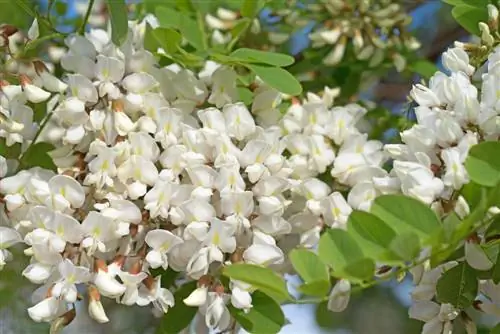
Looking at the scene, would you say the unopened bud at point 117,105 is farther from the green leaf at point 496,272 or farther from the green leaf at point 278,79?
the green leaf at point 496,272

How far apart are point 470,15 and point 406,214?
0.30 metres

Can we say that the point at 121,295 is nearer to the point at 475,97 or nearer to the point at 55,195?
the point at 55,195

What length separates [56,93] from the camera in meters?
0.87

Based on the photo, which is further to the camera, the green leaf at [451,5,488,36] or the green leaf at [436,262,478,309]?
the green leaf at [451,5,488,36]

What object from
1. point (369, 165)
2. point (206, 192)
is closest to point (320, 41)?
point (369, 165)

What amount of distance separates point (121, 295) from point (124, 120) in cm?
15

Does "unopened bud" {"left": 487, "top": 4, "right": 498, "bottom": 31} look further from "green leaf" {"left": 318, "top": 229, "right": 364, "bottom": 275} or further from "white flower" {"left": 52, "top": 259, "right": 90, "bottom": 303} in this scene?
"white flower" {"left": 52, "top": 259, "right": 90, "bottom": 303}

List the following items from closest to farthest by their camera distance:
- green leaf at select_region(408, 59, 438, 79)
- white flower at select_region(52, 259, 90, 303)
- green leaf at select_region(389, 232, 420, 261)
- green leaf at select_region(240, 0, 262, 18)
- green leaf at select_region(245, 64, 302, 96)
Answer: green leaf at select_region(389, 232, 420, 261) → white flower at select_region(52, 259, 90, 303) → green leaf at select_region(245, 64, 302, 96) → green leaf at select_region(240, 0, 262, 18) → green leaf at select_region(408, 59, 438, 79)

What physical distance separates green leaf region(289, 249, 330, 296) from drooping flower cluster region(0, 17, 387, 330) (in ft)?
0.36

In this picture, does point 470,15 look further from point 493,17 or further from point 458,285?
point 458,285

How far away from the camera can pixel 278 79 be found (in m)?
0.84

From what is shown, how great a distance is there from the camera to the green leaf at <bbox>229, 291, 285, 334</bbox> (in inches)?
30.0

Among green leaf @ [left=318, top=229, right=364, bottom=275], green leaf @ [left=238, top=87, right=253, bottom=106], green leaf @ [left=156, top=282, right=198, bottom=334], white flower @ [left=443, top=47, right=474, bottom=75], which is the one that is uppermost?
white flower @ [left=443, top=47, right=474, bottom=75]

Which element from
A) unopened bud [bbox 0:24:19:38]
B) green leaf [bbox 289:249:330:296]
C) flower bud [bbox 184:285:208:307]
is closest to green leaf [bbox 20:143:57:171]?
unopened bud [bbox 0:24:19:38]
